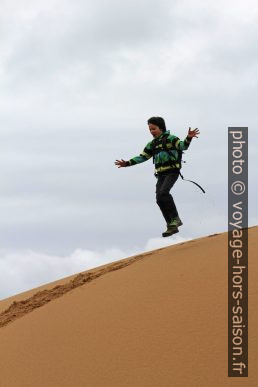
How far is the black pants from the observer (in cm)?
1000

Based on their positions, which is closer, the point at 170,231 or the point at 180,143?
the point at 180,143

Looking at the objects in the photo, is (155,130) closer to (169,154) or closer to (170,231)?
(169,154)

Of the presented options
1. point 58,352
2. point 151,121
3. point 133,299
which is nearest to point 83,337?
point 58,352

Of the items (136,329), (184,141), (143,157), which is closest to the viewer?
(136,329)

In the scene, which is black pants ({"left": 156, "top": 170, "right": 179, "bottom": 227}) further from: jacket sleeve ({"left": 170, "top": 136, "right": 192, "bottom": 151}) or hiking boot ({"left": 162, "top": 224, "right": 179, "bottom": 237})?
jacket sleeve ({"left": 170, "top": 136, "right": 192, "bottom": 151})

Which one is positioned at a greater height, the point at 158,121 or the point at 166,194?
the point at 158,121

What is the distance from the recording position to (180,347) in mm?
6895

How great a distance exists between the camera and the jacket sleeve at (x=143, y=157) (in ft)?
33.8

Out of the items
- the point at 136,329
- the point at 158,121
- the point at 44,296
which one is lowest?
the point at 136,329

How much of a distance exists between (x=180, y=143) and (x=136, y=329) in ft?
10.8

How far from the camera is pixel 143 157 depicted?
10359 mm

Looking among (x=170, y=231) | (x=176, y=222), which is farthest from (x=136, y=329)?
(x=176, y=222)

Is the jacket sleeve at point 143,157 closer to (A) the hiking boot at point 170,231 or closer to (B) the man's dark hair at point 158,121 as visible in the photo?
(B) the man's dark hair at point 158,121

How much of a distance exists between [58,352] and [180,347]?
141cm
